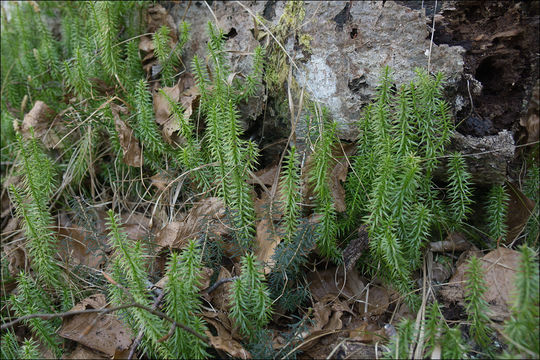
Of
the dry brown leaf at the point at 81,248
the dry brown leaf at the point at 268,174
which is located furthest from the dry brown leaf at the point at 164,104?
the dry brown leaf at the point at 81,248

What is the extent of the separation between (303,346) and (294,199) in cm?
71

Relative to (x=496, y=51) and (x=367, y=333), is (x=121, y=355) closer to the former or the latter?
(x=367, y=333)

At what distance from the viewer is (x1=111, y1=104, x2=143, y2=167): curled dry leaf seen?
117 inches

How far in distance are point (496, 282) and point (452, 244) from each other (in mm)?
414

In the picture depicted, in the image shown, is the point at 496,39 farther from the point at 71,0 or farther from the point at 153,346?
the point at 71,0

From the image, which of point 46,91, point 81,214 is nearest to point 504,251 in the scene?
point 81,214

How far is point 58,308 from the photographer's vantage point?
8.54 feet

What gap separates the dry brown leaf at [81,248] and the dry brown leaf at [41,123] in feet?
2.14

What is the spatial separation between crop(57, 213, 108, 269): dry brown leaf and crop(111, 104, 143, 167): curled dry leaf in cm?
53

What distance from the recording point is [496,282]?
2.21 metres

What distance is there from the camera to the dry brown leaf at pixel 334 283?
2.49 meters

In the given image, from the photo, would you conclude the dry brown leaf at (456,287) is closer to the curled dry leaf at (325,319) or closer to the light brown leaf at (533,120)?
the curled dry leaf at (325,319)

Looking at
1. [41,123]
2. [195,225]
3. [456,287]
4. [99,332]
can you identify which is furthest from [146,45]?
[456,287]

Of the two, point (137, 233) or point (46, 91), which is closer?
point (137, 233)
